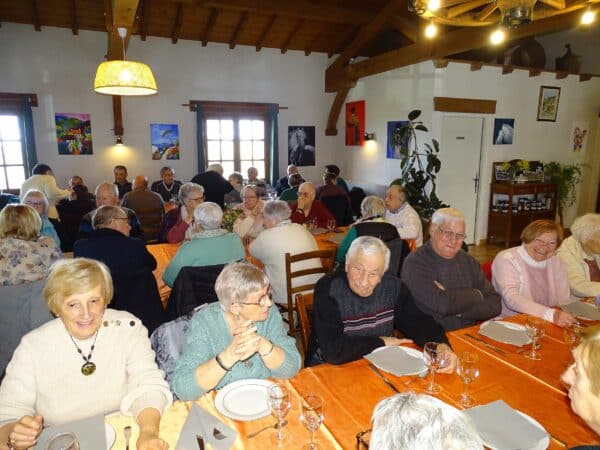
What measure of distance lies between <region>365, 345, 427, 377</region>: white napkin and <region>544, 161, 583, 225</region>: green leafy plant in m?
7.53

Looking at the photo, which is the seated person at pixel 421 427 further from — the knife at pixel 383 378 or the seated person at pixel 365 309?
the seated person at pixel 365 309

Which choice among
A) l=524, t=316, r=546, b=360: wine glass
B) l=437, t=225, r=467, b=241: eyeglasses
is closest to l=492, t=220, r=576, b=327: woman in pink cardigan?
l=437, t=225, r=467, b=241: eyeglasses

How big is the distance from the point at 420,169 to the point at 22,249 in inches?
241

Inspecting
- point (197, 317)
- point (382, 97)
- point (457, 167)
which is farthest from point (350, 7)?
point (197, 317)

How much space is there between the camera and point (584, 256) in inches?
123

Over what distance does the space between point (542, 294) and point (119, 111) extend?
7817mm

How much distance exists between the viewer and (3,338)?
2375 mm

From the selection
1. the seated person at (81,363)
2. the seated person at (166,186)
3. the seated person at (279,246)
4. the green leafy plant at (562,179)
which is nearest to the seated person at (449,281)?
the seated person at (279,246)

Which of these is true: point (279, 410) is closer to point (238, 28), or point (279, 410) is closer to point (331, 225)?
point (331, 225)

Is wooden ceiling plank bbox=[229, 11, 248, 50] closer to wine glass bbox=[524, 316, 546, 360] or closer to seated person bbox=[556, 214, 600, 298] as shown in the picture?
seated person bbox=[556, 214, 600, 298]

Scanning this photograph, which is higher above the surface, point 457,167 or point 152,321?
A: point 457,167

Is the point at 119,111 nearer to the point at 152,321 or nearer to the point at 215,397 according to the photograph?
the point at 152,321

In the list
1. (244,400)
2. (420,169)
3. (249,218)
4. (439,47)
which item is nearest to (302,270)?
(249,218)

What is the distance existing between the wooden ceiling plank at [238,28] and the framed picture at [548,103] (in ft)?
18.9
